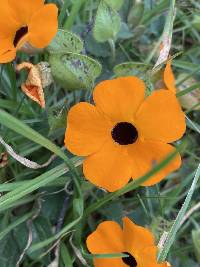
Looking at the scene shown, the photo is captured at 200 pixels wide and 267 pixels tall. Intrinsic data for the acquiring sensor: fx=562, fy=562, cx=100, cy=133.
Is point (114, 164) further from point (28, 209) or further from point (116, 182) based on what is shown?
point (28, 209)

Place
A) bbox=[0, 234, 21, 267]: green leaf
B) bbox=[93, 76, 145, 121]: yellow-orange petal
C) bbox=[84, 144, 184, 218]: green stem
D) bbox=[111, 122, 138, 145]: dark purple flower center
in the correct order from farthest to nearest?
bbox=[0, 234, 21, 267]: green leaf → bbox=[111, 122, 138, 145]: dark purple flower center → bbox=[93, 76, 145, 121]: yellow-orange petal → bbox=[84, 144, 184, 218]: green stem

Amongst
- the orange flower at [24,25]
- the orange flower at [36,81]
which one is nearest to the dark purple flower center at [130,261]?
the orange flower at [36,81]

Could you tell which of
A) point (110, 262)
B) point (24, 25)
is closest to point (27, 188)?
point (110, 262)

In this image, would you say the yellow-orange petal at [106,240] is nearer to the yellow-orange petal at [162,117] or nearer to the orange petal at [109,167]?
the orange petal at [109,167]

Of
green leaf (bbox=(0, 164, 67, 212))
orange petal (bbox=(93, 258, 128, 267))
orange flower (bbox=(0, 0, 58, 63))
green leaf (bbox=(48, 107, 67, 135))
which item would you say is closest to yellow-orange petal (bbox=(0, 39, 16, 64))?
orange flower (bbox=(0, 0, 58, 63))

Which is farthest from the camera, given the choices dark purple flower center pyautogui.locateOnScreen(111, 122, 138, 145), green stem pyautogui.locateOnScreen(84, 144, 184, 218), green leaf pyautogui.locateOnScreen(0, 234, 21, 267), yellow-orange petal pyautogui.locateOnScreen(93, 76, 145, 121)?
green leaf pyautogui.locateOnScreen(0, 234, 21, 267)

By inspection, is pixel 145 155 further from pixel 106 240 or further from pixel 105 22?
pixel 105 22

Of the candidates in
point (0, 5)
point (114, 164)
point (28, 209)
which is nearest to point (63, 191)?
point (28, 209)

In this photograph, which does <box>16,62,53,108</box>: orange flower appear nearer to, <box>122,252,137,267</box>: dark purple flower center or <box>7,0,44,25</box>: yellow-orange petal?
<box>7,0,44,25</box>: yellow-orange petal
